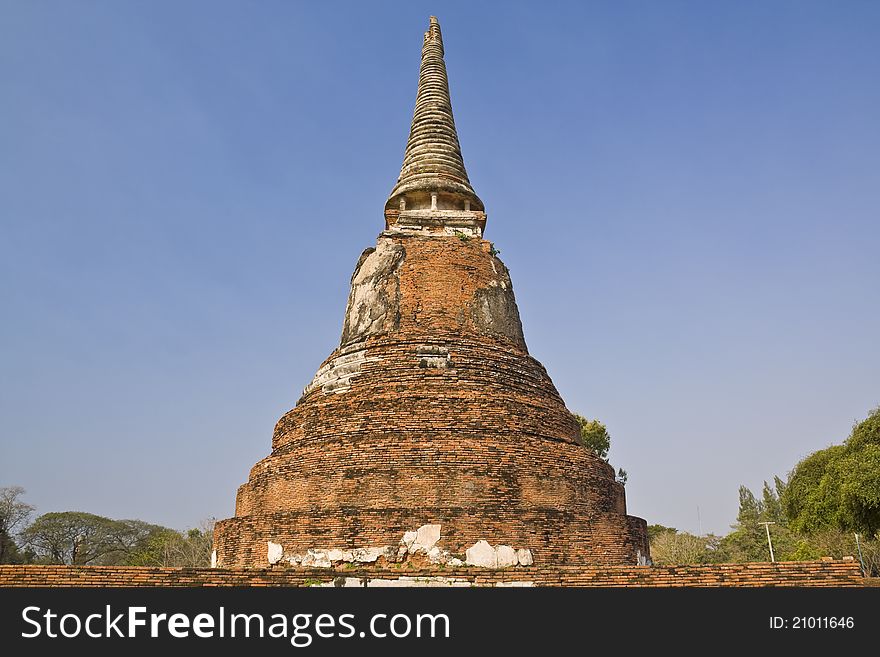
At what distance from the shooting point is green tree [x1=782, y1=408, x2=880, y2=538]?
1698 centimetres

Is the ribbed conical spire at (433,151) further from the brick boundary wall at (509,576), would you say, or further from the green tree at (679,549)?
the green tree at (679,549)

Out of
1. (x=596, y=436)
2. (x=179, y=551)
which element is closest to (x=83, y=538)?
(x=179, y=551)

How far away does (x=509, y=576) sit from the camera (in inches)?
288

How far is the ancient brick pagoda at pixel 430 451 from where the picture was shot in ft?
32.7

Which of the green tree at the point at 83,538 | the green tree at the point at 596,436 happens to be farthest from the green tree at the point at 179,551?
the green tree at the point at 596,436

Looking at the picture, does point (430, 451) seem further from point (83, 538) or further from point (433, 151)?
point (83, 538)

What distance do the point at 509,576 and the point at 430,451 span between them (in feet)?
11.4

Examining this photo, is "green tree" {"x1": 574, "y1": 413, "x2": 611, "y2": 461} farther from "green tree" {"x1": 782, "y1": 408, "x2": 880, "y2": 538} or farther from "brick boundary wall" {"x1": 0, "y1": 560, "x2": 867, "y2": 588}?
"brick boundary wall" {"x1": 0, "y1": 560, "x2": 867, "y2": 588}

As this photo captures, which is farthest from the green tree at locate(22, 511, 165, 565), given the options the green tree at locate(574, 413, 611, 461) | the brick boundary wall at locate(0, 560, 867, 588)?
the brick boundary wall at locate(0, 560, 867, 588)
